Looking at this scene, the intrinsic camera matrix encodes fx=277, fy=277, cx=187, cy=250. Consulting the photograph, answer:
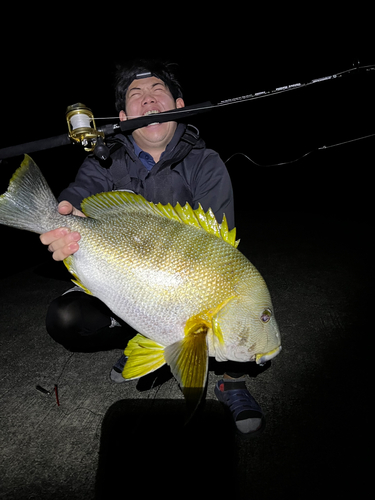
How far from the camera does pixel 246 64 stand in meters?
37.1

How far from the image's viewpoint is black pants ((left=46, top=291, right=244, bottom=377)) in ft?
5.69

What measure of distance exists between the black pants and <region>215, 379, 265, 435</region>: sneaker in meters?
0.08

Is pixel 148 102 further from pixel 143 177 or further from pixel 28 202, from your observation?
pixel 28 202

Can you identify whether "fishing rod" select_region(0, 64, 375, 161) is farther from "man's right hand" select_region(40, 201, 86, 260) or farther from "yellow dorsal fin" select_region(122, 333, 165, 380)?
"yellow dorsal fin" select_region(122, 333, 165, 380)

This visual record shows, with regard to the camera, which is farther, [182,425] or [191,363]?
[182,425]

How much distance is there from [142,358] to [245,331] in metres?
0.53

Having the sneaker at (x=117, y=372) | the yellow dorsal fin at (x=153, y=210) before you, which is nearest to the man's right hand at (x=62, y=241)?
the yellow dorsal fin at (x=153, y=210)

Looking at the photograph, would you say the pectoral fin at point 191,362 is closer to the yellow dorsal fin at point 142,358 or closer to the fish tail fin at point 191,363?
the fish tail fin at point 191,363

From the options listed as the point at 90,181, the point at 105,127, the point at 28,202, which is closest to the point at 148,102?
the point at 105,127

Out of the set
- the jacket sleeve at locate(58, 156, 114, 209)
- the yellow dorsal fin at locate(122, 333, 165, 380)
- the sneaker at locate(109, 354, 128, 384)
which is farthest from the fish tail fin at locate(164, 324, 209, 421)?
the jacket sleeve at locate(58, 156, 114, 209)

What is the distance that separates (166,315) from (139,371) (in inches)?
11.8

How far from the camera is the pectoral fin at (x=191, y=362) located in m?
1.06

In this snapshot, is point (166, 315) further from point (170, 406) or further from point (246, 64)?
point (246, 64)

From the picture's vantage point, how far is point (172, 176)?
1.95 meters
